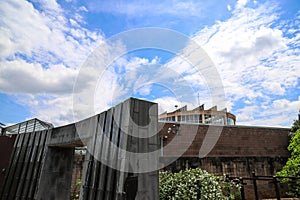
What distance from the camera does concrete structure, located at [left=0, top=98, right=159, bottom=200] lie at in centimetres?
212

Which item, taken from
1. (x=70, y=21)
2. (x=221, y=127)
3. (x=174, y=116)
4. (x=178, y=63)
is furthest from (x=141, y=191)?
(x=174, y=116)

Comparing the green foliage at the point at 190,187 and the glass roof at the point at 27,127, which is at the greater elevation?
the glass roof at the point at 27,127

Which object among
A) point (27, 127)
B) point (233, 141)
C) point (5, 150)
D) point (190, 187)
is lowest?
point (190, 187)

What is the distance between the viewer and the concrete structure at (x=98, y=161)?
2115mm

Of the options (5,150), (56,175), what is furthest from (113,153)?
(5,150)

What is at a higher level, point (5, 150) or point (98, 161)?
point (5, 150)

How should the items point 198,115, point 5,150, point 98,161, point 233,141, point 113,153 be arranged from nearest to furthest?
1. point 113,153
2. point 98,161
3. point 5,150
4. point 233,141
5. point 198,115

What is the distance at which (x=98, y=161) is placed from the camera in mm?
2510

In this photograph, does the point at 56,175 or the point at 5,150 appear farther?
the point at 5,150

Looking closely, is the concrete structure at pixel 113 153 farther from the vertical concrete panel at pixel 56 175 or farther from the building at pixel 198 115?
the building at pixel 198 115

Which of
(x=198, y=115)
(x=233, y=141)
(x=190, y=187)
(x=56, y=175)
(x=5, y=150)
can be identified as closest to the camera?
(x=56, y=175)

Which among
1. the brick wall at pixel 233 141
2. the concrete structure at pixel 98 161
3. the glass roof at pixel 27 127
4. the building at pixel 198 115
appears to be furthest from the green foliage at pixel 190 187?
the building at pixel 198 115

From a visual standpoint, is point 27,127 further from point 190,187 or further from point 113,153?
point 190,187

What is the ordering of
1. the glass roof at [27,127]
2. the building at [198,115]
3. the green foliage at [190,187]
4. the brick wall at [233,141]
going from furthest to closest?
the building at [198,115]
the brick wall at [233,141]
the glass roof at [27,127]
the green foliage at [190,187]
